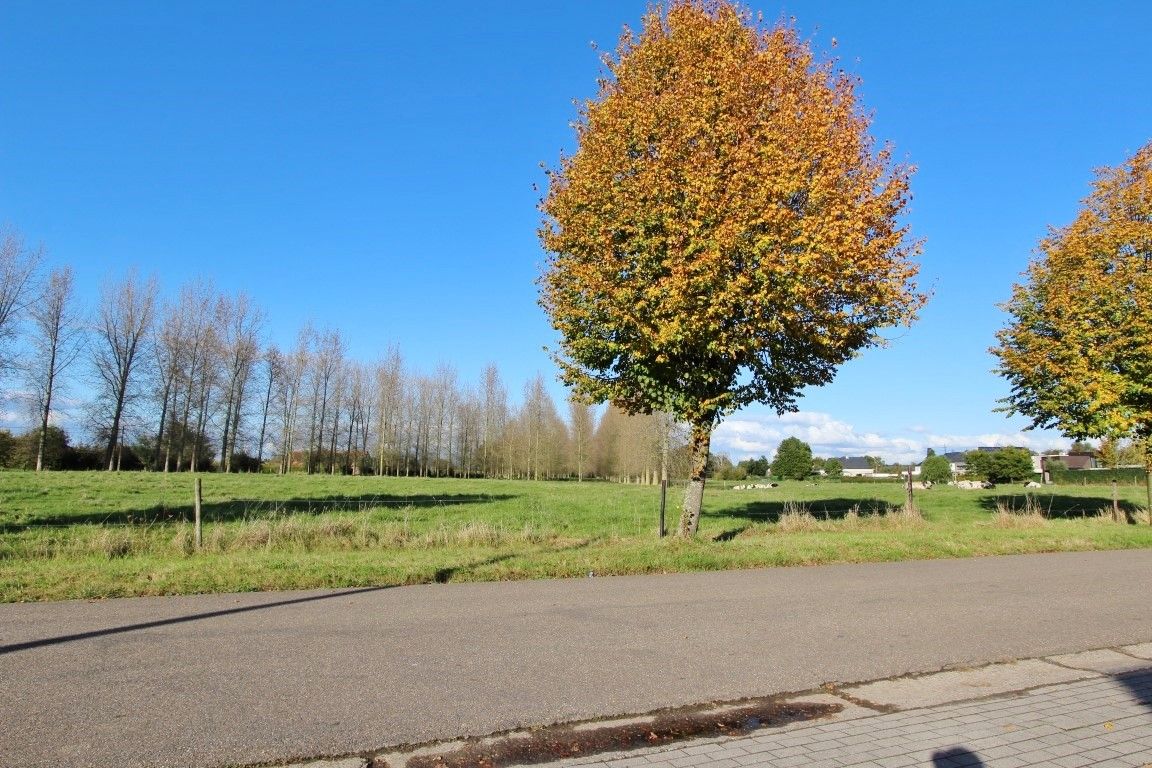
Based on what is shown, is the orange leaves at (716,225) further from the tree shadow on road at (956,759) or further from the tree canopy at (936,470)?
the tree canopy at (936,470)

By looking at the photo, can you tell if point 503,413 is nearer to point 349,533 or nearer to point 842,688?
point 349,533

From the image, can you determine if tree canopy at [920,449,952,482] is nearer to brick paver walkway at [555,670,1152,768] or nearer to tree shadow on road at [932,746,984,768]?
brick paver walkway at [555,670,1152,768]

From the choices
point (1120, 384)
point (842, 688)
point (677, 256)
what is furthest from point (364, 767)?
point (1120, 384)

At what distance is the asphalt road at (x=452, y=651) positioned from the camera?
4234 millimetres

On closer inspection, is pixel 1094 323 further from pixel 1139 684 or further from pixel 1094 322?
pixel 1139 684

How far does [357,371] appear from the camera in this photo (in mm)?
72500

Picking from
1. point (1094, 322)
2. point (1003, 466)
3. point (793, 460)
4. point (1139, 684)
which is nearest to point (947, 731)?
point (1139, 684)

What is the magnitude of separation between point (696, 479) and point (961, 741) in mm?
10136

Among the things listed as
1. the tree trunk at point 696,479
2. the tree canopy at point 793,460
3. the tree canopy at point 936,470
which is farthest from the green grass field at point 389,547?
the tree canopy at point 793,460

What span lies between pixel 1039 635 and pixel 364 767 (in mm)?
6425

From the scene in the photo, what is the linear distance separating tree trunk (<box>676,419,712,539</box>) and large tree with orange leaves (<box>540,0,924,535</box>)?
0.03 metres

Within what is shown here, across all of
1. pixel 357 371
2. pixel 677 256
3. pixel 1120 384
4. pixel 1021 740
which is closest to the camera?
pixel 1021 740

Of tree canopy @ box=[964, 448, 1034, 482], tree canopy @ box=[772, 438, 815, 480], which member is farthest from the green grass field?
tree canopy @ box=[772, 438, 815, 480]

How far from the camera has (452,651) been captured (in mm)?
5961
